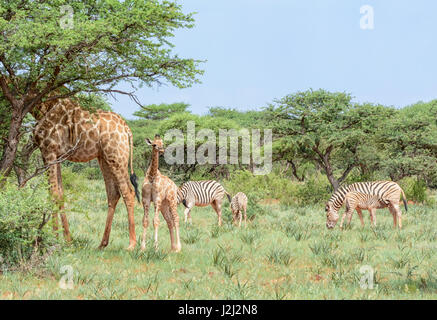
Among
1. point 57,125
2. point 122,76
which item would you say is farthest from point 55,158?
point 122,76

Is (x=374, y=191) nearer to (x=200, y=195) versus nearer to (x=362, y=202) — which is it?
(x=362, y=202)

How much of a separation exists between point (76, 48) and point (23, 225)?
3.28 metres

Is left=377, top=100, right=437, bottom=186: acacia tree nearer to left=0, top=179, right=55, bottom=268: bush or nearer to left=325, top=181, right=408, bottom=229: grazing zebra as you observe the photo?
left=325, top=181, right=408, bottom=229: grazing zebra

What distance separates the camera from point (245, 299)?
536 centimetres

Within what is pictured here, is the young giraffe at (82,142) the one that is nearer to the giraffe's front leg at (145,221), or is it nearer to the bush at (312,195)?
the giraffe's front leg at (145,221)

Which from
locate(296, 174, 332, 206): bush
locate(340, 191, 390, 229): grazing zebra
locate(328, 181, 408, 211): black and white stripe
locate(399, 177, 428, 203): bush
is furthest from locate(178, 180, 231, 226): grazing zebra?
locate(399, 177, 428, 203): bush

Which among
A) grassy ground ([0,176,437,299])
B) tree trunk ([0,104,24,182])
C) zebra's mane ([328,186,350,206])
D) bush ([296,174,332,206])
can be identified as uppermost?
tree trunk ([0,104,24,182])

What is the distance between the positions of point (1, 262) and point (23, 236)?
0.48 meters

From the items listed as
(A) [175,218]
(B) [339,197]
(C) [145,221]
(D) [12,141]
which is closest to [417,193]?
(B) [339,197]

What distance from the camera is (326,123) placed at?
21484 millimetres

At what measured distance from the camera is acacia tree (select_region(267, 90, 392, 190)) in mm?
20969

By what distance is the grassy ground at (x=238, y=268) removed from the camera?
Result: 574 centimetres

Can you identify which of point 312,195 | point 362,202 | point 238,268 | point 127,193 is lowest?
point 238,268

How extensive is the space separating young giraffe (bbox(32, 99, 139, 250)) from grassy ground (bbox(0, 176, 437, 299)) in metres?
1.16
